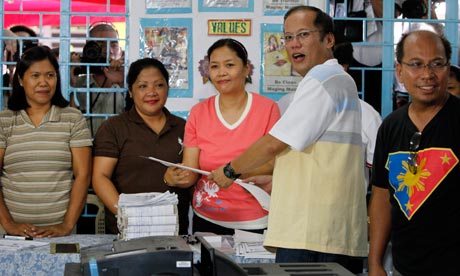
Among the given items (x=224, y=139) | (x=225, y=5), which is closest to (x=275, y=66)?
(x=225, y=5)

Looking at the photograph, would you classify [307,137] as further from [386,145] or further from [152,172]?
[152,172]

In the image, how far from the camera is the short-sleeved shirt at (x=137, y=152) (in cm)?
377

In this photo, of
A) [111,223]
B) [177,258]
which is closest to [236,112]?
[111,223]

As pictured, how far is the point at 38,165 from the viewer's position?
370 centimetres

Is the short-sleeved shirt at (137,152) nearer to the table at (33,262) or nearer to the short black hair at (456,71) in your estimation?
the table at (33,262)

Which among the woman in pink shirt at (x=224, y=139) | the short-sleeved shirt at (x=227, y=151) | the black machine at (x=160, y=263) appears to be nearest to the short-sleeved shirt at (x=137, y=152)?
the woman in pink shirt at (x=224, y=139)

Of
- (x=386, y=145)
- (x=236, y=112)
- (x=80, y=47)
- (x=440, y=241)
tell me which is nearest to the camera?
(x=440, y=241)

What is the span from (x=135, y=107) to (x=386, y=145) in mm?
1648

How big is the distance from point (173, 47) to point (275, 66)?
64 cm

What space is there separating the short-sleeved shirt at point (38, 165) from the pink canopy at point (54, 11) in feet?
3.06

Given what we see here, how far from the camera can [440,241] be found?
248cm

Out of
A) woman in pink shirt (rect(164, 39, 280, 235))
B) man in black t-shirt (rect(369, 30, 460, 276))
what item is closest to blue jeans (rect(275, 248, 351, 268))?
man in black t-shirt (rect(369, 30, 460, 276))

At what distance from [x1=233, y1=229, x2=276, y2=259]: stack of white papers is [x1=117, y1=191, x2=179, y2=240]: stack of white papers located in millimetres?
300

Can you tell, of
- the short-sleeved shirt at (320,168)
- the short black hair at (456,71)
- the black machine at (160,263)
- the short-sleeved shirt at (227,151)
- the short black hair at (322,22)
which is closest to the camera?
the black machine at (160,263)
